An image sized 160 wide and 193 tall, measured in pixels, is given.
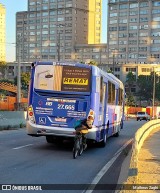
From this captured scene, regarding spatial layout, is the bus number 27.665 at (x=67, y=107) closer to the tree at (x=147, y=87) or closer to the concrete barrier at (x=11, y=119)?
the concrete barrier at (x=11, y=119)

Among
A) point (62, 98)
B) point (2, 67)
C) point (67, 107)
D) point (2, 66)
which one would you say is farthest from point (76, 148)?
point (2, 67)

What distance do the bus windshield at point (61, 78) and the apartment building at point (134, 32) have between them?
167 meters

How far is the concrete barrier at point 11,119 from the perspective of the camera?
29500 mm

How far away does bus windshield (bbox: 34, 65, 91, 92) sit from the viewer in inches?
628

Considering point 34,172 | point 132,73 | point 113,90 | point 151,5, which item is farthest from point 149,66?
point 34,172

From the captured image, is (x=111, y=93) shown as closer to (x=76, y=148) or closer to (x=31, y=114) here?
(x=31, y=114)

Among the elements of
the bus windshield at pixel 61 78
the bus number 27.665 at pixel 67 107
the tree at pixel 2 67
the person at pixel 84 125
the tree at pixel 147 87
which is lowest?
the tree at pixel 147 87

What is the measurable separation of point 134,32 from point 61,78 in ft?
588

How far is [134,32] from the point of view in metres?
191

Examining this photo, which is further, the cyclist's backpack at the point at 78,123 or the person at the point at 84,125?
the cyclist's backpack at the point at 78,123

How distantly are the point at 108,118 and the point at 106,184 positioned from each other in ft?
31.2

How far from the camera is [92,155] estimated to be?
15.7m

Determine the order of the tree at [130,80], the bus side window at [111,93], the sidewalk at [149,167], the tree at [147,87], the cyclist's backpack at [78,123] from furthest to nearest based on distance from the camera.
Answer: the tree at [130,80], the tree at [147,87], the bus side window at [111,93], the cyclist's backpack at [78,123], the sidewalk at [149,167]

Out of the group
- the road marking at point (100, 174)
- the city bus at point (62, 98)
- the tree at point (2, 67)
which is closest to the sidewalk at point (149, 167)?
the road marking at point (100, 174)
